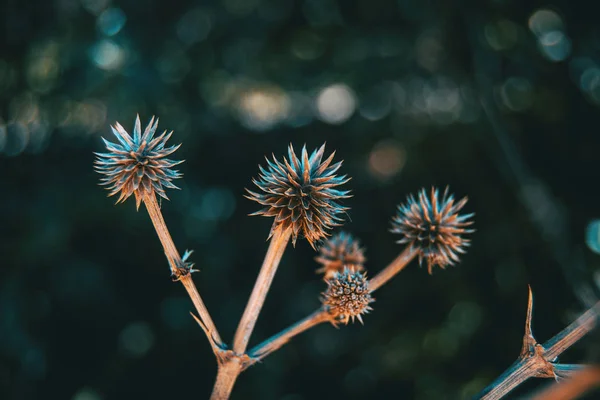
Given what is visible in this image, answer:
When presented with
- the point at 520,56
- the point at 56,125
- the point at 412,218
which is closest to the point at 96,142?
the point at 56,125

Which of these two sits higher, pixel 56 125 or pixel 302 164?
pixel 56 125

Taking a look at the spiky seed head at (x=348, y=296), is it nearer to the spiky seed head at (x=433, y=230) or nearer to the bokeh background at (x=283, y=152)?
the spiky seed head at (x=433, y=230)

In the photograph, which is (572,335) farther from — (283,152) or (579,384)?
(283,152)

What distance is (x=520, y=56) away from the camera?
2770mm

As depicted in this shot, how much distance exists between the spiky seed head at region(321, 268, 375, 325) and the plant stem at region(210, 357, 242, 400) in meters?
0.24

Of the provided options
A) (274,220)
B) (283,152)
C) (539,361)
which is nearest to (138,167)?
(274,220)

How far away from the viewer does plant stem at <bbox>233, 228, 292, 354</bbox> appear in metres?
0.96

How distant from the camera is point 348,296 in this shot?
3.44 feet

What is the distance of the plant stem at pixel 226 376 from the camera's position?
0.99 m

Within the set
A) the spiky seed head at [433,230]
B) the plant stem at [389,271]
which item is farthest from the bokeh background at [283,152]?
the plant stem at [389,271]

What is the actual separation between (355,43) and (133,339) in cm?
223

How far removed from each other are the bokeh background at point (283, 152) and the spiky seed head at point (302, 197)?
1689 millimetres

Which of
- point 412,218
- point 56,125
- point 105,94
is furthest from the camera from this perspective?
point 105,94

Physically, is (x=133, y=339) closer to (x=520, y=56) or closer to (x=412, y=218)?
(x=412, y=218)
